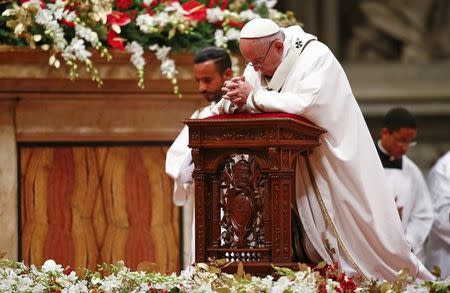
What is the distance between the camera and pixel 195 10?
28.9ft

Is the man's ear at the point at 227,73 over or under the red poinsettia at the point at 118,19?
under

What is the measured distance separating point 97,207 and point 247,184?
8.18 ft

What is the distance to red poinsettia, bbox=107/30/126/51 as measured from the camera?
8539 millimetres

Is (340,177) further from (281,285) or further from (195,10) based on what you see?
(195,10)

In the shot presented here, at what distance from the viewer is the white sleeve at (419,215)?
397 inches

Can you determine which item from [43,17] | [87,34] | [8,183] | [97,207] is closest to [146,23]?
[87,34]

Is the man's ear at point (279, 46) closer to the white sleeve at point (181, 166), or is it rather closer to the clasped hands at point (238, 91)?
the clasped hands at point (238, 91)

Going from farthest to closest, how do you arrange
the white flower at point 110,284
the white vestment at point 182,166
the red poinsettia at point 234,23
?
the red poinsettia at point 234,23
the white vestment at point 182,166
the white flower at point 110,284

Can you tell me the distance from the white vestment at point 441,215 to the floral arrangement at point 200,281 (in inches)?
147

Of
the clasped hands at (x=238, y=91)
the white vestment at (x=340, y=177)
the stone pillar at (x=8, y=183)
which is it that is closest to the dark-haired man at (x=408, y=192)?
the stone pillar at (x=8, y=183)

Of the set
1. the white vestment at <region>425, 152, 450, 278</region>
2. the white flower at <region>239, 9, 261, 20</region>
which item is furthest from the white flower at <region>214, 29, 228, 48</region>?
the white vestment at <region>425, 152, 450, 278</region>

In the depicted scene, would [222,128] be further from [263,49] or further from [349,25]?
[349,25]

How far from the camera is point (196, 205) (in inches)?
261

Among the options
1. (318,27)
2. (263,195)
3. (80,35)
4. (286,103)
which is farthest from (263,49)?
(318,27)
